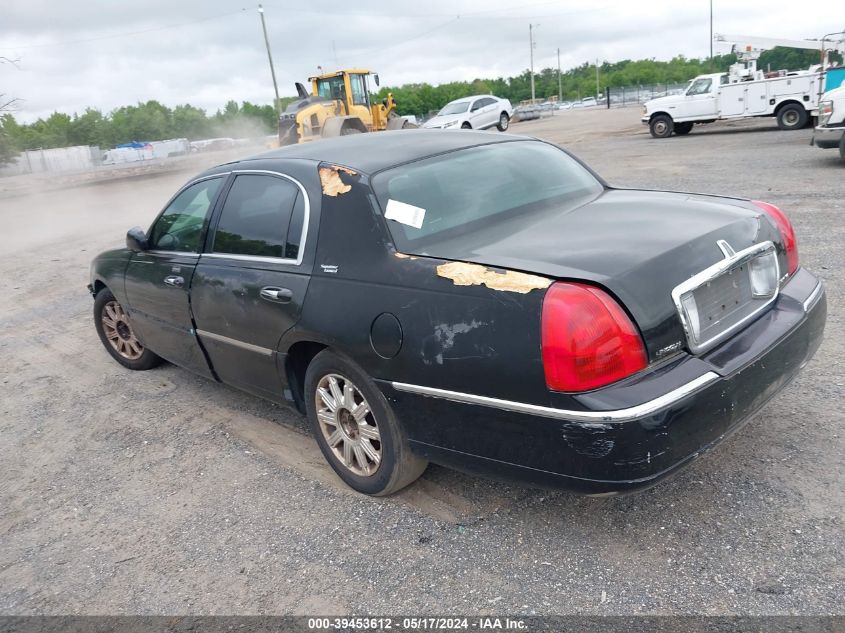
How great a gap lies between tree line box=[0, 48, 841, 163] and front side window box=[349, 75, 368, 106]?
3458cm

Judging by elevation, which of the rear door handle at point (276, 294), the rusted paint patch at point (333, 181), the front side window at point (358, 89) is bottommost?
the rear door handle at point (276, 294)

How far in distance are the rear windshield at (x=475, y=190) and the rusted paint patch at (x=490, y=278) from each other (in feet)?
1.00

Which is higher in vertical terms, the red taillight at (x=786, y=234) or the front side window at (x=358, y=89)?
the front side window at (x=358, y=89)

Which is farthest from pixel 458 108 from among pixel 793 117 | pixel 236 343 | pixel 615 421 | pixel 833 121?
pixel 615 421

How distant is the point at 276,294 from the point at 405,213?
2.61ft

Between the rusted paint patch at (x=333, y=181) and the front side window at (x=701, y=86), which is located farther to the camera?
the front side window at (x=701, y=86)

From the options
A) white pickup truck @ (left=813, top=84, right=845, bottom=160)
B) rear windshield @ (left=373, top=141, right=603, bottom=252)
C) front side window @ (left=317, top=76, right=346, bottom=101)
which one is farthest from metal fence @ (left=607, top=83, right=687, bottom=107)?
rear windshield @ (left=373, top=141, right=603, bottom=252)

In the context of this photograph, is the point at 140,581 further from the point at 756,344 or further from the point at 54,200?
the point at 54,200

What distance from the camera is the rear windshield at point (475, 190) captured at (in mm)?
3109

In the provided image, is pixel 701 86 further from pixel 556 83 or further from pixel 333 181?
pixel 556 83

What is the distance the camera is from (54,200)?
24.5 meters

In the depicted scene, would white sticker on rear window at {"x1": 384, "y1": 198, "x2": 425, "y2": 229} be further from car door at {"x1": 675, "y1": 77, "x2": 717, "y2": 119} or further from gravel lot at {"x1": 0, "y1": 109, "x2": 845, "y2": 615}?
car door at {"x1": 675, "y1": 77, "x2": 717, "y2": 119}

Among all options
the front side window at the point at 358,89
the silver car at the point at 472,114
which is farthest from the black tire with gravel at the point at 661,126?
the front side window at the point at 358,89

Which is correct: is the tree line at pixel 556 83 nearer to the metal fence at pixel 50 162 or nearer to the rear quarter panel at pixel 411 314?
the metal fence at pixel 50 162
